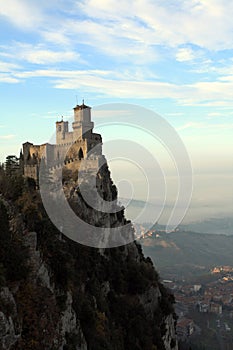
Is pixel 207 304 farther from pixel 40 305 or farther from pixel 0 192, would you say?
pixel 40 305

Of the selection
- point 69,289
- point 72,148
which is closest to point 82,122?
point 72,148

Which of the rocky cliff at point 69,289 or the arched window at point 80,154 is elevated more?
the arched window at point 80,154

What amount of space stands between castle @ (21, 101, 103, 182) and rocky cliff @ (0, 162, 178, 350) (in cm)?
493

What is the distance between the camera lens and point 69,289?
19.7m

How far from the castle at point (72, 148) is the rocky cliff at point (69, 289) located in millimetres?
4932

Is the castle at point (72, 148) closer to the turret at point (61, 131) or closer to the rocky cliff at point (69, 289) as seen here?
the turret at point (61, 131)

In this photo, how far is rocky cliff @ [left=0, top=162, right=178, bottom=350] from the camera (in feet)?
48.7

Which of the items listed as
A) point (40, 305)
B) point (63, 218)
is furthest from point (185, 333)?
point (40, 305)

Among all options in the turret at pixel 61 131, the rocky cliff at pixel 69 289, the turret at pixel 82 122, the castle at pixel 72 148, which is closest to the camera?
the rocky cliff at pixel 69 289

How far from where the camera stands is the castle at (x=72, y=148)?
4375 centimetres

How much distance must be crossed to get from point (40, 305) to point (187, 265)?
7186 inches

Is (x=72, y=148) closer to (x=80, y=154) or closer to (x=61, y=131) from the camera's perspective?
(x=80, y=154)

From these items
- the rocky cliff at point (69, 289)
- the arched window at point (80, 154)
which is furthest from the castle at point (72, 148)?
the rocky cliff at point (69, 289)

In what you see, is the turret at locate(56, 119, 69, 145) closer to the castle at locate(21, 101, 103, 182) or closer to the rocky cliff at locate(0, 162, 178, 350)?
the castle at locate(21, 101, 103, 182)
